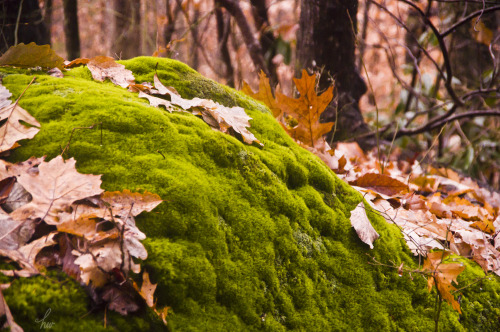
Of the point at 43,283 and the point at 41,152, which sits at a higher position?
the point at 41,152

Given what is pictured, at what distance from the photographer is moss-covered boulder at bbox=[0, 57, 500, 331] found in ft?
3.21

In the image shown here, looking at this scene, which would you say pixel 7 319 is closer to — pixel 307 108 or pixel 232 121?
pixel 232 121

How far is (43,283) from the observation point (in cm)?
85

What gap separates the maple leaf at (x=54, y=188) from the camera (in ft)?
3.27

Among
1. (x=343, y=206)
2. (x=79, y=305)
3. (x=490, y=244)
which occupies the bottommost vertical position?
(x=490, y=244)

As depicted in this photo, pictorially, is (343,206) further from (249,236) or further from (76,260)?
(76,260)

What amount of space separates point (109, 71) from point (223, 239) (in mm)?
1264

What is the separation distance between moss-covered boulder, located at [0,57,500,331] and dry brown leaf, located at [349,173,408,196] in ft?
1.64

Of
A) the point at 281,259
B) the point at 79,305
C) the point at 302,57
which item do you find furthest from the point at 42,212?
the point at 302,57

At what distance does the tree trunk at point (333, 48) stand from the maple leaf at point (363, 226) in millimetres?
2321

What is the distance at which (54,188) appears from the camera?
1.06 meters

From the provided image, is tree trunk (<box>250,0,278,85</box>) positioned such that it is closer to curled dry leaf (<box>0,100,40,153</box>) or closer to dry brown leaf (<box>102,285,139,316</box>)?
curled dry leaf (<box>0,100,40,153</box>)

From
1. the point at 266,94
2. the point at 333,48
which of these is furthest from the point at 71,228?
the point at 333,48

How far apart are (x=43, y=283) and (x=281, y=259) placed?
78 centimetres
